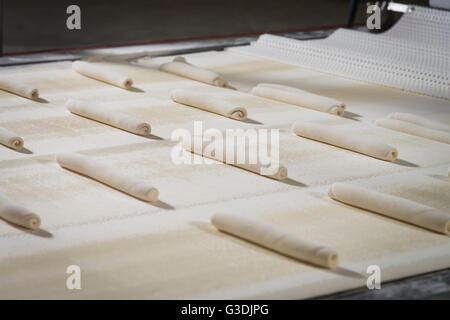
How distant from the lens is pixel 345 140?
17.1ft

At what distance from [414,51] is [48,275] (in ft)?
17.2

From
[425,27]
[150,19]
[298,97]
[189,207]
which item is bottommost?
[150,19]

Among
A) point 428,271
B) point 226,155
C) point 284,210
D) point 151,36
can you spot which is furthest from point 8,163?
point 151,36

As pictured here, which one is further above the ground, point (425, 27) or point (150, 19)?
point (425, 27)

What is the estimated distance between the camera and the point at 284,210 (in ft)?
14.0

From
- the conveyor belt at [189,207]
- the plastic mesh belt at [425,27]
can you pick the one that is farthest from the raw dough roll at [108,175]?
the plastic mesh belt at [425,27]

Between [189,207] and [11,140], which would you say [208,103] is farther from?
[189,207]

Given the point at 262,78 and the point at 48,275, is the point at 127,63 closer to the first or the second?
Answer: the point at 262,78

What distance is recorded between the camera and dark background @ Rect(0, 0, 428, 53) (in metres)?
10.3

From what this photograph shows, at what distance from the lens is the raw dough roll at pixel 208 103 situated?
19.1ft

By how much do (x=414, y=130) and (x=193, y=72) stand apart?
2.07m

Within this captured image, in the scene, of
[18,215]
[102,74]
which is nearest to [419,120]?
[102,74]

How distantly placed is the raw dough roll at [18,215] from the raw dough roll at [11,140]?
3.41ft

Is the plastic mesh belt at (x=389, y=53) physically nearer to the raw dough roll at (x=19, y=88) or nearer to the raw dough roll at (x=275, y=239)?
the raw dough roll at (x=19, y=88)
